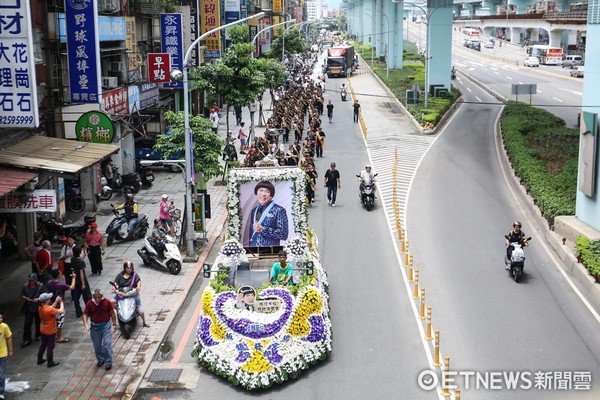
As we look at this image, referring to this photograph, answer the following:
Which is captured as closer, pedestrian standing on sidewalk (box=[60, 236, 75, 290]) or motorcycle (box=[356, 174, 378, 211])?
pedestrian standing on sidewalk (box=[60, 236, 75, 290])

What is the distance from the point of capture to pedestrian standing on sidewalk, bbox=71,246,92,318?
1802 cm

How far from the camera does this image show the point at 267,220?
66.5 ft

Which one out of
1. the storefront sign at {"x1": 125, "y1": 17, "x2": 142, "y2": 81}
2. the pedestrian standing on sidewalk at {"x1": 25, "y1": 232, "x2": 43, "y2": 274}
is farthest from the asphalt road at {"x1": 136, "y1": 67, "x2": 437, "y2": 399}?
the storefront sign at {"x1": 125, "y1": 17, "x2": 142, "y2": 81}

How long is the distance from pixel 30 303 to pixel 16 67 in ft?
17.1

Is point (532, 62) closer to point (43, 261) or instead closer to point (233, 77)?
point (233, 77)

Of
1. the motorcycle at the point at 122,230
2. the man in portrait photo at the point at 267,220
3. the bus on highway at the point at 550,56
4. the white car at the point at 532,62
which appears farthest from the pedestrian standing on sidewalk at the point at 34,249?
the bus on highway at the point at 550,56

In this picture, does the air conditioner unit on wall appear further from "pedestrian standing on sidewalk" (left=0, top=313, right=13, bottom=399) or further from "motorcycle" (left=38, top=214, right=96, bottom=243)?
"pedestrian standing on sidewalk" (left=0, top=313, right=13, bottom=399)

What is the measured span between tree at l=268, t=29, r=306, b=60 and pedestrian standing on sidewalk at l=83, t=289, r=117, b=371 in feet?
191

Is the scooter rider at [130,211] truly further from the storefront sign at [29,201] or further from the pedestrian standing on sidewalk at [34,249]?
the storefront sign at [29,201]

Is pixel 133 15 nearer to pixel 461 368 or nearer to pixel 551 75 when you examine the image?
pixel 461 368

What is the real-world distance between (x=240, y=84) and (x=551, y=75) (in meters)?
56.7

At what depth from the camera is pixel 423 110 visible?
164ft

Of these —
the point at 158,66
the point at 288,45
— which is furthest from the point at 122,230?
the point at 288,45

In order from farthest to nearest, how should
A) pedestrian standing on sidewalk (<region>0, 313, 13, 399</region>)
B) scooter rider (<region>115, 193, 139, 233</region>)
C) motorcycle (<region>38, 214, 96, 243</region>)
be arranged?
scooter rider (<region>115, 193, 139, 233</region>)
motorcycle (<region>38, 214, 96, 243</region>)
pedestrian standing on sidewalk (<region>0, 313, 13, 399</region>)
